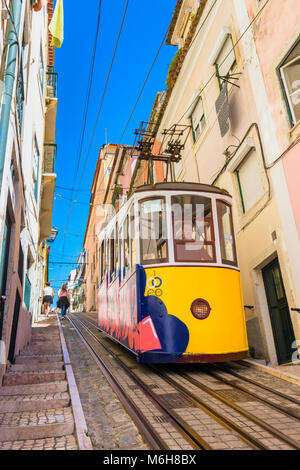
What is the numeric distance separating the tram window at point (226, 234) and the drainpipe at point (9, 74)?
12.0 feet

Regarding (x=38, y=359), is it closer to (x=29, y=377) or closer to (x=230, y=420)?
(x=29, y=377)

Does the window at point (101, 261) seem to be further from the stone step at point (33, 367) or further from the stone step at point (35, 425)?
the stone step at point (35, 425)

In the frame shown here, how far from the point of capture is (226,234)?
604 centimetres

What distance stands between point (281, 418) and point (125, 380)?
2.34m

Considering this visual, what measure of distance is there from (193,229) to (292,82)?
11.5 ft

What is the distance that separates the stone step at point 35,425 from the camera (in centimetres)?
293

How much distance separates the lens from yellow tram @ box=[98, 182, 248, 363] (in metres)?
5.16

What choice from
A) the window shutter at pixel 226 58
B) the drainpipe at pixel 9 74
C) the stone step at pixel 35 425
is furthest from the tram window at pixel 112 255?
the window shutter at pixel 226 58

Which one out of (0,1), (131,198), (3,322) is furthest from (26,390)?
(0,1)

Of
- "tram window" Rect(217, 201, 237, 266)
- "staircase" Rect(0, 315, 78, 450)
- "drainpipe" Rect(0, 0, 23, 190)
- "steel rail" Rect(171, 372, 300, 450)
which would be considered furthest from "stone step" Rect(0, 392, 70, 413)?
"tram window" Rect(217, 201, 237, 266)

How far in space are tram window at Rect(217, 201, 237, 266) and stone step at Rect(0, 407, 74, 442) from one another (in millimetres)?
3500

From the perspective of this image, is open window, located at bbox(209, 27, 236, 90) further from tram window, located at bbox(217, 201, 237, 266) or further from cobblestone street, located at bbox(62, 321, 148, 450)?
cobblestone street, located at bbox(62, 321, 148, 450)

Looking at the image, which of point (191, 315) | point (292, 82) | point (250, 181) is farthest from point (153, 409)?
point (292, 82)

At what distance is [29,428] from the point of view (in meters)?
3.00
